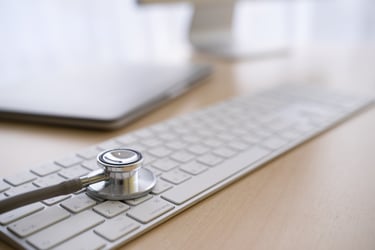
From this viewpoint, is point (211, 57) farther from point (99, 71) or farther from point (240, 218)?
point (240, 218)

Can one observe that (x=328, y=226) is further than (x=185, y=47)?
No

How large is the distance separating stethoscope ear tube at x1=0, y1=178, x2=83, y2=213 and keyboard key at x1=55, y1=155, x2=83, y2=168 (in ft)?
0.27

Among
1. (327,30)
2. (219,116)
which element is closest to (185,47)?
(219,116)

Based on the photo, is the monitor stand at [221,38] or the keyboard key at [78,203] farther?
the monitor stand at [221,38]

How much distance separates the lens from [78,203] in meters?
0.34

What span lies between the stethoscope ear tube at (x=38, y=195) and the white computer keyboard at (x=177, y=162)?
1 cm

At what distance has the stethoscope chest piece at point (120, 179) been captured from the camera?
34 centimetres

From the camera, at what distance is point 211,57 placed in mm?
1010

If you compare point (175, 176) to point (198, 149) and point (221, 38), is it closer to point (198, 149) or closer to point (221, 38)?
point (198, 149)

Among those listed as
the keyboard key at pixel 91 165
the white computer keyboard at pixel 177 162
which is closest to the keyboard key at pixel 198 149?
the white computer keyboard at pixel 177 162

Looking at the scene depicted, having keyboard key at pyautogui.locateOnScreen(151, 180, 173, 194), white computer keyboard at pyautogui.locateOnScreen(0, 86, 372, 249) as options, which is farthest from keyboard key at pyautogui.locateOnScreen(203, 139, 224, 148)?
keyboard key at pyautogui.locateOnScreen(151, 180, 173, 194)

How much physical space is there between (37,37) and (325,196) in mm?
1078

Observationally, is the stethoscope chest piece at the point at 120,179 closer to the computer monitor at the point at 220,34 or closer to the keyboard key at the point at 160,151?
the keyboard key at the point at 160,151

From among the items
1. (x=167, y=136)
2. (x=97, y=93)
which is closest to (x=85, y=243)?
(x=167, y=136)
